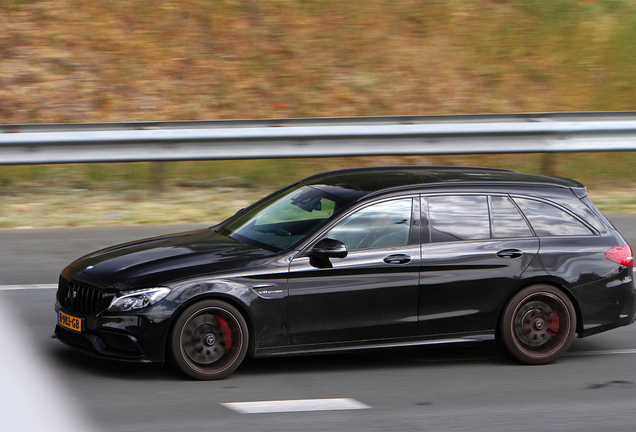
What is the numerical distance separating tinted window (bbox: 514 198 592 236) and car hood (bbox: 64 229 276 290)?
2083 millimetres

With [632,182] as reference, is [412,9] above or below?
above

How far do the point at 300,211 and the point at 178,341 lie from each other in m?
1.54

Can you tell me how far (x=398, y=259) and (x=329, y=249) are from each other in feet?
1.80

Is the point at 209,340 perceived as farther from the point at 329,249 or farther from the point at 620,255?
the point at 620,255

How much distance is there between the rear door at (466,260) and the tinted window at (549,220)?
0.12 metres

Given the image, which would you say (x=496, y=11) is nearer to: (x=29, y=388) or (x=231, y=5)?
(x=231, y=5)

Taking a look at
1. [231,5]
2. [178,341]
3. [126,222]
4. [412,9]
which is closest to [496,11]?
[412,9]

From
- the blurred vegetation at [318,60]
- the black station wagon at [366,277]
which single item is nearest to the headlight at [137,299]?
the black station wagon at [366,277]

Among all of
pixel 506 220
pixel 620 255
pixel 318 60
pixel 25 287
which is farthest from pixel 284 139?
pixel 620 255

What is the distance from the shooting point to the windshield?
621cm

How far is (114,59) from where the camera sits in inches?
653

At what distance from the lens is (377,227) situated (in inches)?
246

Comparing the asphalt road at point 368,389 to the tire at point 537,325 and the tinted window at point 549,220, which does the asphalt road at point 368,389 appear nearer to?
the tire at point 537,325

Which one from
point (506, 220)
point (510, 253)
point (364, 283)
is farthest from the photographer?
point (506, 220)
